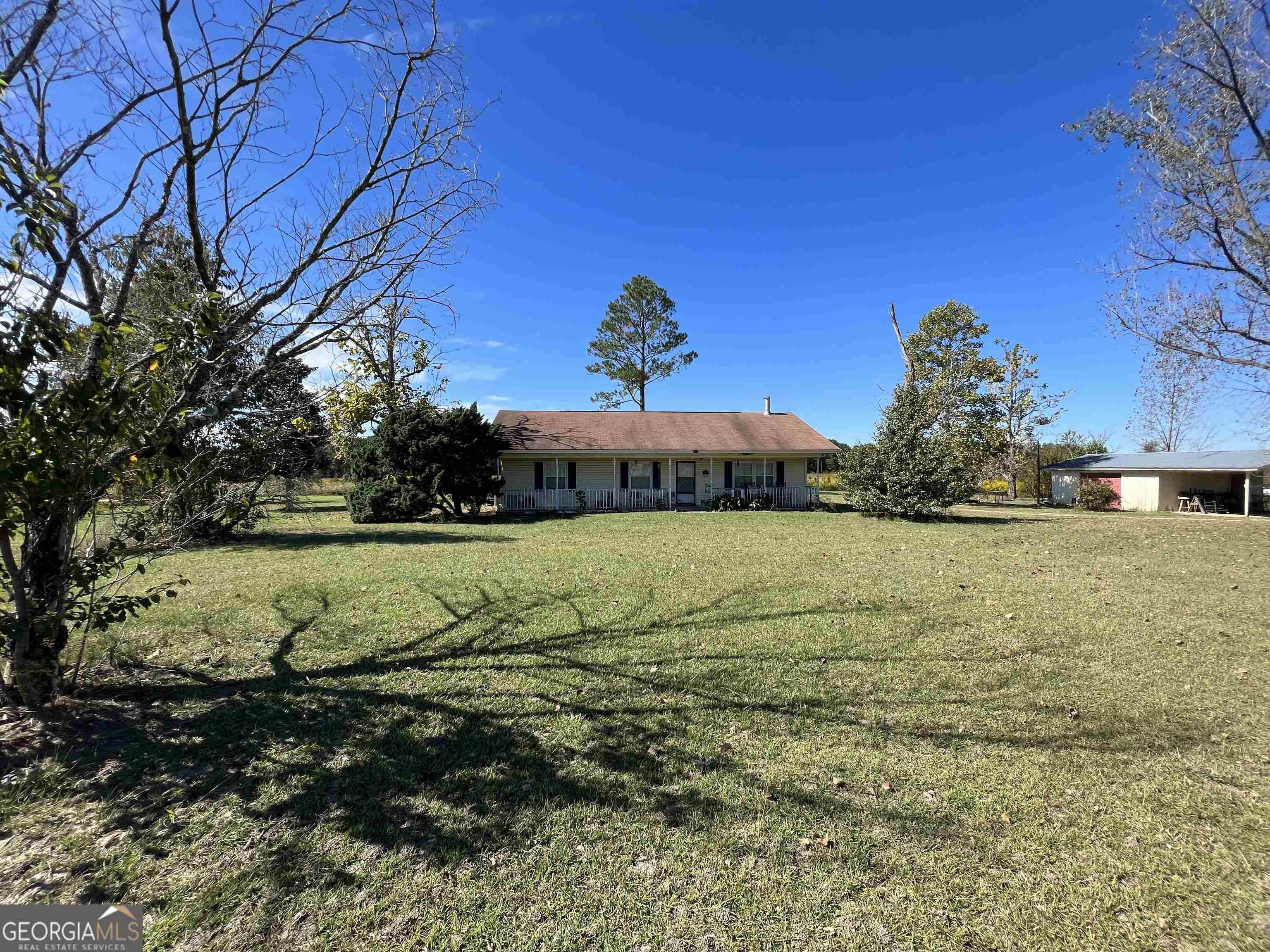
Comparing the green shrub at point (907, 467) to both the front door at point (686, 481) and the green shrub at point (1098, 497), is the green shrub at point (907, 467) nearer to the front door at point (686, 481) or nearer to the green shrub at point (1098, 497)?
the front door at point (686, 481)

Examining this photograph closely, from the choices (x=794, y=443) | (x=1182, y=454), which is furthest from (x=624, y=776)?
(x=1182, y=454)

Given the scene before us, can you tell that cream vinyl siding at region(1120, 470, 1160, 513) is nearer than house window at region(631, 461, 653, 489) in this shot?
No

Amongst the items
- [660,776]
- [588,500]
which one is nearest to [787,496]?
[588,500]

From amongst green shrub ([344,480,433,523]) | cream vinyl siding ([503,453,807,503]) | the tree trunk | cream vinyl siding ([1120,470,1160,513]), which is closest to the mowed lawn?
the tree trunk

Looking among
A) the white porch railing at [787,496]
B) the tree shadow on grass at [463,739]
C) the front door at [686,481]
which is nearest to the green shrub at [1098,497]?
the white porch railing at [787,496]

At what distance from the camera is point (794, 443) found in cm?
2320

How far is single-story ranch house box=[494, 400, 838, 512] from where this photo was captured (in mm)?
21453

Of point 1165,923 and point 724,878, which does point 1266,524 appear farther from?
point 724,878

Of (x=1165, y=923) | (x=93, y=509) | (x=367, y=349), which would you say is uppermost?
(x=367, y=349)

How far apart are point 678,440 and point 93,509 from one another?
20.2m

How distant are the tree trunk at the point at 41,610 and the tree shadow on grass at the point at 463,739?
394mm

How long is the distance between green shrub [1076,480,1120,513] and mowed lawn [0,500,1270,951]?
82.1ft

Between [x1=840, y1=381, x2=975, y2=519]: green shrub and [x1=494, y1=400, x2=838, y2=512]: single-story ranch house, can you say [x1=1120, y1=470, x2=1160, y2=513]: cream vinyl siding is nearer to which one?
[x1=840, y1=381, x2=975, y2=519]: green shrub

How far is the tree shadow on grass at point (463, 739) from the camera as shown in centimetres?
297
